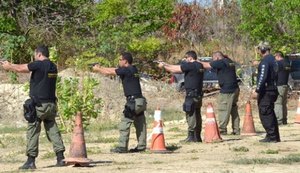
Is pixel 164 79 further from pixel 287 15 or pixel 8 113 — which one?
pixel 8 113

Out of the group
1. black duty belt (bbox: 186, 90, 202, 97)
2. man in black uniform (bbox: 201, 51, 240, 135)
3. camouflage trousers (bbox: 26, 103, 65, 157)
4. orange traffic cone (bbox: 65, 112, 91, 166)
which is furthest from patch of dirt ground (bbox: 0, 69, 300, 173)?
black duty belt (bbox: 186, 90, 202, 97)

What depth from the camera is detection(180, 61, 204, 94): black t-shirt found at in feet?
56.3

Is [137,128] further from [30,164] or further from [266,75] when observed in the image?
[30,164]

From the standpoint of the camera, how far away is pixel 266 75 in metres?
16.8

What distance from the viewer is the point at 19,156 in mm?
16047

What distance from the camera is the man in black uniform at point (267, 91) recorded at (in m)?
16.8

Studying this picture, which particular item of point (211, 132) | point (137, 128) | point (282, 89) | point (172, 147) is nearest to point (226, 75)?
point (211, 132)

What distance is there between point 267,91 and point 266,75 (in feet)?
1.05

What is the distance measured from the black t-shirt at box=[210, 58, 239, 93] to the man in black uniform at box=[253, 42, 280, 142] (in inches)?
62.9

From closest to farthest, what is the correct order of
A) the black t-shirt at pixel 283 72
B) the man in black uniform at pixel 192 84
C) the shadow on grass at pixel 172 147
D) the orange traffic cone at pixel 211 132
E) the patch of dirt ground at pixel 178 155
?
1. the patch of dirt ground at pixel 178 155
2. the shadow on grass at pixel 172 147
3. the man in black uniform at pixel 192 84
4. the orange traffic cone at pixel 211 132
5. the black t-shirt at pixel 283 72

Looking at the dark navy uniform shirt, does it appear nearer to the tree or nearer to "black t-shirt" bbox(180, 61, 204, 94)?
"black t-shirt" bbox(180, 61, 204, 94)

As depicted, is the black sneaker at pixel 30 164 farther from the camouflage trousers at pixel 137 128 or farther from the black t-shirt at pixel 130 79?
the black t-shirt at pixel 130 79

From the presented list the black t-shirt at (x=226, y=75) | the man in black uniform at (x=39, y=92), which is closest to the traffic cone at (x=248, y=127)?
the black t-shirt at (x=226, y=75)

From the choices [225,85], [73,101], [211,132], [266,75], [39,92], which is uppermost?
[266,75]
